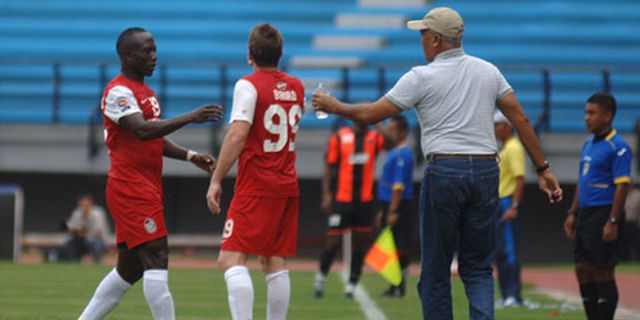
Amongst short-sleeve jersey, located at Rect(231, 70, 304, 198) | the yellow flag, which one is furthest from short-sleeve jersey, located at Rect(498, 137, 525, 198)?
short-sleeve jersey, located at Rect(231, 70, 304, 198)

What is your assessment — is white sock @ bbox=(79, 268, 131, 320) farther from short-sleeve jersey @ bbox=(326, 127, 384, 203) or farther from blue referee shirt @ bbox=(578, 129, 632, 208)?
short-sleeve jersey @ bbox=(326, 127, 384, 203)

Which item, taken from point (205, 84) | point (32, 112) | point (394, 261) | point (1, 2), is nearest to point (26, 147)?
point (32, 112)

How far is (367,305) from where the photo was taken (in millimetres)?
12586

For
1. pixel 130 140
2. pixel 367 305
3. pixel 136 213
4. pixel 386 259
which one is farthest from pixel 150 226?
pixel 386 259

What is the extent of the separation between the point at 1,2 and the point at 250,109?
2068cm

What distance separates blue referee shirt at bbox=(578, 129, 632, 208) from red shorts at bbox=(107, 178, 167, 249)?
11.5ft

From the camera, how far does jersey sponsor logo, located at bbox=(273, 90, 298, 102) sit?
769 cm

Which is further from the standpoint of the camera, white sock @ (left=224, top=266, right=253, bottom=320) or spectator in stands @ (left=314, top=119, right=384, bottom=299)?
spectator in stands @ (left=314, top=119, right=384, bottom=299)

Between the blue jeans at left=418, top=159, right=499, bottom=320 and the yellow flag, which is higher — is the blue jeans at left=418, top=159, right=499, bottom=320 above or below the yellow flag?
above

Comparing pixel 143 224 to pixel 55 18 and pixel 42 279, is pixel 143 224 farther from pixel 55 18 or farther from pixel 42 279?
pixel 55 18

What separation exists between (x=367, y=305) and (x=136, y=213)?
5.26 meters

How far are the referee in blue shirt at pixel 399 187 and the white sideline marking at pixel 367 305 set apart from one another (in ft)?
1.19

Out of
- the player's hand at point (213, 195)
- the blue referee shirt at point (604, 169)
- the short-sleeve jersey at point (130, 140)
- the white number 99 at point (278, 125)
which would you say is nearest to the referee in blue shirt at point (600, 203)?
the blue referee shirt at point (604, 169)

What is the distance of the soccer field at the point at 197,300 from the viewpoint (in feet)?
36.3
